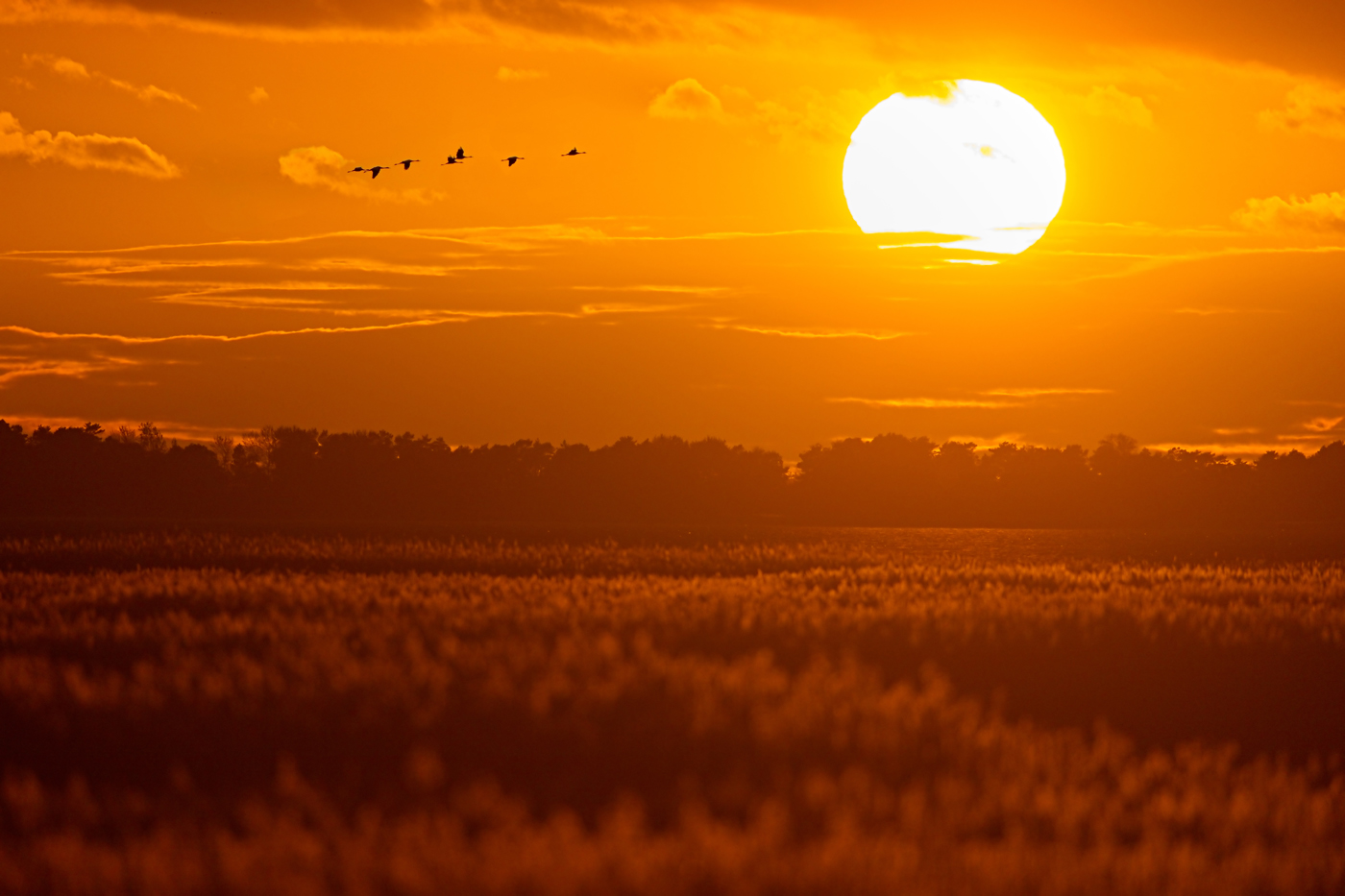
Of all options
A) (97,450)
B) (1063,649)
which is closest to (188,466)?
(97,450)

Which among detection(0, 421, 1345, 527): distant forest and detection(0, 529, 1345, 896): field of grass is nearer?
detection(0, 529, 1345, 896): field of grass

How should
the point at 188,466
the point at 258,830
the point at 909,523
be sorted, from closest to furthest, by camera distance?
1. the point at 258,830
2. the point at 188,466
3. the point at 909,523

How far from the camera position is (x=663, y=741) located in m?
13.4

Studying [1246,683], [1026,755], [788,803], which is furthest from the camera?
[1246,683]

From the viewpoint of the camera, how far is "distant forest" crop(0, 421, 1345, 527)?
94062 millimetres

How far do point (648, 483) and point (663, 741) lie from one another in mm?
92063

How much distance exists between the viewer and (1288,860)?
10.6 meters

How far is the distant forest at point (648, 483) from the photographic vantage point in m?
94.1

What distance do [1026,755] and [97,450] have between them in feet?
310

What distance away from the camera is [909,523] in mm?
105375

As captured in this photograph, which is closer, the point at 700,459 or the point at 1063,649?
the point at 1063,649

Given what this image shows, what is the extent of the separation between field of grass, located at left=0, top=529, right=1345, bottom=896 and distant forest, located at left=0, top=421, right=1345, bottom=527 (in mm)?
68520

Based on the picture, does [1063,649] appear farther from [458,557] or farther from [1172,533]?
[1172,533]

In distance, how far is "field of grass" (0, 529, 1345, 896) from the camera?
960cm
